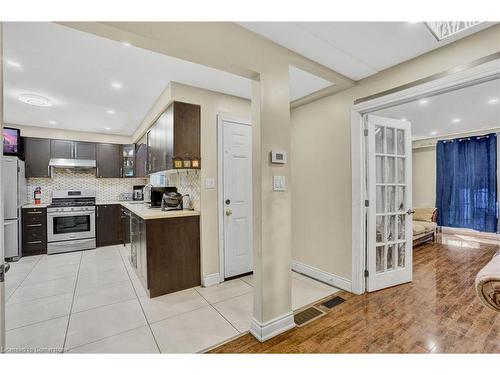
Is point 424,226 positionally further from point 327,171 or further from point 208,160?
point 208,160

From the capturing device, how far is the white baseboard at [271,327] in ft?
5.95

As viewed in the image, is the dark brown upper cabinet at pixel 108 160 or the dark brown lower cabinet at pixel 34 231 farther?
the dark brown upper cabinet at pixel 108 160

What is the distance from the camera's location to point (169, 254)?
8.67 feet

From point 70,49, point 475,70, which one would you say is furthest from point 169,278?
point 475,70

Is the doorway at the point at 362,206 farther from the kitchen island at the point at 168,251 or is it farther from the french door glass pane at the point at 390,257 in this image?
the kitchen island at the point at 168,251

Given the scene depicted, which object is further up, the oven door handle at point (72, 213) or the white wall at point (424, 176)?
the white wall at point (424, 176)

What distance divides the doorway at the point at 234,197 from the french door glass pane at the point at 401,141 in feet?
6.28

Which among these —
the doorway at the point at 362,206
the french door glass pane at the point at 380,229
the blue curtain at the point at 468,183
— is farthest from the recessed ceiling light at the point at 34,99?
the blue curtain at the point at 468,183

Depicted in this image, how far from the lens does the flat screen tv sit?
4051 millimetres

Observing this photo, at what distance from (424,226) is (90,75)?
6251 millimetres

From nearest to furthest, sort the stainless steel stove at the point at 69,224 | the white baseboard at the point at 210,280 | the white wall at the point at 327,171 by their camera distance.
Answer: the white wall at the point at 327,171, the white baseboard at the point at 210,280, the stainless steel stove at the point at 69,224

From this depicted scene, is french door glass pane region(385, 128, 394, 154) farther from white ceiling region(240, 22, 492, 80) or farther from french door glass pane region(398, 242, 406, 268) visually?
french door glass pane region(398, 242, 406, 268)

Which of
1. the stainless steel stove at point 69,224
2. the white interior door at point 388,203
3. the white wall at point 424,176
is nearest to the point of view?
the white interior door at point 388,203
